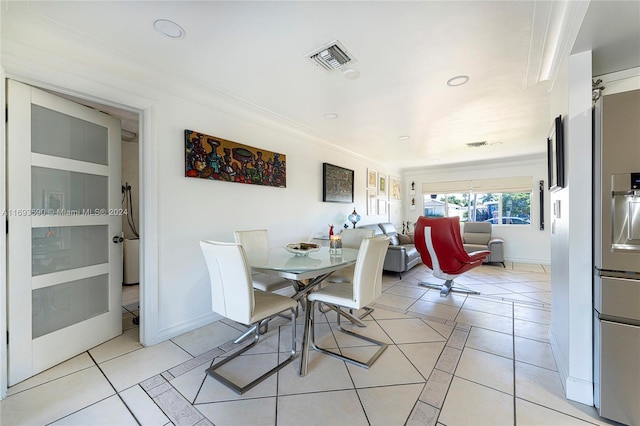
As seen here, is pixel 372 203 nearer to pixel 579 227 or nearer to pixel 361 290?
pixel 361 290

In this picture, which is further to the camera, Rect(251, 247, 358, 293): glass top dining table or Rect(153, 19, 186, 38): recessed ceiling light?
Rect(251, 247, 358, 293): glass top dining table

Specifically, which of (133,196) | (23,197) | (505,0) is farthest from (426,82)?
(133,196)

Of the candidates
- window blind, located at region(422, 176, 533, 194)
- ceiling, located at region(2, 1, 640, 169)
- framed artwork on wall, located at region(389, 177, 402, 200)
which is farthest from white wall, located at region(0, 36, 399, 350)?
window blind, located at region(422, 176, 533, 194)

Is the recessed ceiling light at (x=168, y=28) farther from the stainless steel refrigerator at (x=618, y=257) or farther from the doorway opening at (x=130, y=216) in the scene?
the stainless steel refrigerator at (x=618, y=257)

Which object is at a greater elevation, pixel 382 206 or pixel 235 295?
pixel 382 206

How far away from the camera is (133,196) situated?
4.34m

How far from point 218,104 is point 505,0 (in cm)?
252

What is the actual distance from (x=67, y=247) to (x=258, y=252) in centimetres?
153

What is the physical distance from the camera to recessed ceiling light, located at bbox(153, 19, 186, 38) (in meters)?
1.67

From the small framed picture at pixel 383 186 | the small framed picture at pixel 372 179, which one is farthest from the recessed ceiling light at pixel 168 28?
the small framed picture at pixel 383 186

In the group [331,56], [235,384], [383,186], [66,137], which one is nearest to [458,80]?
[331,56]

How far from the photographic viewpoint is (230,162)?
9.41 feet

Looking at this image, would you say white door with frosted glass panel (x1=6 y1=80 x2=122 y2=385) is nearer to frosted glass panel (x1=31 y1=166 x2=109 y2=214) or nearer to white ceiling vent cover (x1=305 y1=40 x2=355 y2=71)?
frosted glass panel (x1=31 y1=166 x2=109 y2=214)

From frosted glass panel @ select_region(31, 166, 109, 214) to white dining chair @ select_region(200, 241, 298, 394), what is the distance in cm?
121
